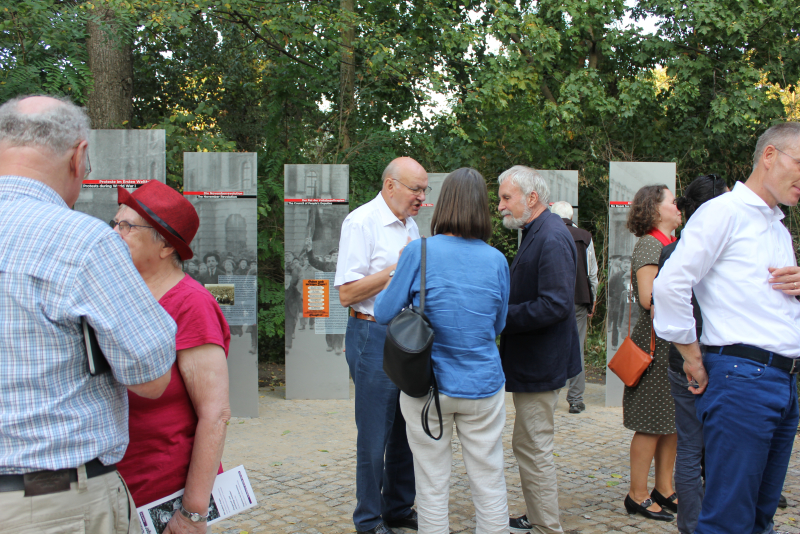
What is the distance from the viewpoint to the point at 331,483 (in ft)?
15.2

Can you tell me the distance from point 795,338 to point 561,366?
120 cm

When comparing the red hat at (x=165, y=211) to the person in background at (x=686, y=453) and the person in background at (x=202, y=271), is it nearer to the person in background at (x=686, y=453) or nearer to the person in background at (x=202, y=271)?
the person in background at (x=686, y=453)

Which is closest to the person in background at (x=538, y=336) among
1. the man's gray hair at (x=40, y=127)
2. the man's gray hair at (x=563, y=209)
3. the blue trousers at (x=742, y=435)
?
the blue trousers at (x=742, y=435)

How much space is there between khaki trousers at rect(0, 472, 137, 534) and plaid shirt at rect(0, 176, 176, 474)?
64mm

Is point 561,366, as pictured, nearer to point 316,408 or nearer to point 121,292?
point 121,292

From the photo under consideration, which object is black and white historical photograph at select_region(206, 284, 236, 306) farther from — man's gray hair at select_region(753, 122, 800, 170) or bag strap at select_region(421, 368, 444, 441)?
man's gray hair at select_region(753, 122, 800, 170)

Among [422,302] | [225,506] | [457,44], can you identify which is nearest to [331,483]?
[422,302]

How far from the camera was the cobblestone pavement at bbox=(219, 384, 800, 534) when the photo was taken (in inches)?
154

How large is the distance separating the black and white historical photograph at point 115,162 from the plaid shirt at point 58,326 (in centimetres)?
476

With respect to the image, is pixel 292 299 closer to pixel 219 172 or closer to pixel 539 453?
pixel 219 172

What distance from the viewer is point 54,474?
4.90 feet

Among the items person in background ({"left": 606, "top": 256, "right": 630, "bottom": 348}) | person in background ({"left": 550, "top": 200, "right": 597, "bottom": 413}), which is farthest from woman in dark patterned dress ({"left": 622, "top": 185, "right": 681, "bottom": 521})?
person in background ({"left": 606, "top": 256, "right": 630, "bottom": 348})

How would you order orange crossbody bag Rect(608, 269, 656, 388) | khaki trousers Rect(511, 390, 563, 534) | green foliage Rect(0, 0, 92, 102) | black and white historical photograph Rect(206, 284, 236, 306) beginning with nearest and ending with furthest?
khaki trousers Rect(511, 390, 563, 534), orange crossbody bag Rect(608, 269, 656, 388), black and white historical photograph Rect(206, 284, 236, 306), green foliage Rect(0, 0, 92, 102)

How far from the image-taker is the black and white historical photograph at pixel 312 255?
6.96 meters
